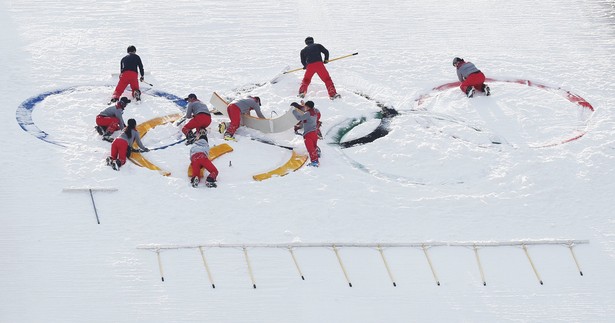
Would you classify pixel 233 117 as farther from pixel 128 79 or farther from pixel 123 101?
pixel 128 79

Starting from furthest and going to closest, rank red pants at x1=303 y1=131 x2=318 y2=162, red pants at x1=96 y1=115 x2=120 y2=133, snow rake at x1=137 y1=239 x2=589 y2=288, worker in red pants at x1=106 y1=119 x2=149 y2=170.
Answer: red pants at x1=96 y1=115 x2=120 y2=133 < red pants at x1=303 y1=131 x2=318 y2=162 < worker in red pants at x1=106 y1=119 x2=149 y2=170 < snow rake at x1=137 y1=239 x2=589 y2=288

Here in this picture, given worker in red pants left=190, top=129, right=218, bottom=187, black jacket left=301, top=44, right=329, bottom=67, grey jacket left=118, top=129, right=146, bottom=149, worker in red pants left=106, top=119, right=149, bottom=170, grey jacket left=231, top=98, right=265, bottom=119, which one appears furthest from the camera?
black jacket left=301, top=44, right=329, bottom=67

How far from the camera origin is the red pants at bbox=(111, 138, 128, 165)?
41.2ft

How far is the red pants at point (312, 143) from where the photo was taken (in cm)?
1286

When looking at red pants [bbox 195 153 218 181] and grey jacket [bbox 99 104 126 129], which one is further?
grey jacket [bbox 99 104 126 129]

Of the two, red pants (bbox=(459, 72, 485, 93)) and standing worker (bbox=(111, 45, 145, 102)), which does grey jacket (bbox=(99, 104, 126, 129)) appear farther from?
red pants (bbox=(459, 72, 485, 93))

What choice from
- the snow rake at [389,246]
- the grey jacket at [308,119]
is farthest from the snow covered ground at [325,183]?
the grey jacket at [308,119]

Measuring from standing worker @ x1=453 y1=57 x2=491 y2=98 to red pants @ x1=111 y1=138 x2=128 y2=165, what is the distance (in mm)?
6408

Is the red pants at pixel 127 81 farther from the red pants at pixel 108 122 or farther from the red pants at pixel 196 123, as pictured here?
the red pants at pixel 196 123

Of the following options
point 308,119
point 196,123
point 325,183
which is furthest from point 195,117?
point 325,183

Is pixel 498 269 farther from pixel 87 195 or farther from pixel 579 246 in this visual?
pixel 87 195

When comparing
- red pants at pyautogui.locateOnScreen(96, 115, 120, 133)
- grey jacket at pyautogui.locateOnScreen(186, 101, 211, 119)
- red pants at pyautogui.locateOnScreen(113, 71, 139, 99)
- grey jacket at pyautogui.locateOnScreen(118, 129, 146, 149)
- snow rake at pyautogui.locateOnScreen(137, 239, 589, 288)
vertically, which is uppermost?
red pants at pyautogui.locateOnScreen(113, 71, 139, 99)

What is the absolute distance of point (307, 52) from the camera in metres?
15.1

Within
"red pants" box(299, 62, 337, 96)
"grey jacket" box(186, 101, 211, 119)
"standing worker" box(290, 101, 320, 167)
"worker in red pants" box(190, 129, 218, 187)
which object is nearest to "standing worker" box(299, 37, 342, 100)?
"red pants" box(299, 62, 337, 96)
